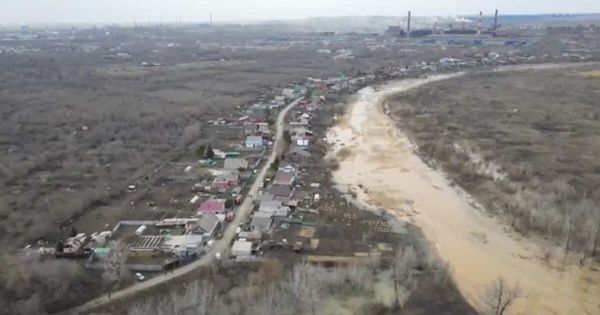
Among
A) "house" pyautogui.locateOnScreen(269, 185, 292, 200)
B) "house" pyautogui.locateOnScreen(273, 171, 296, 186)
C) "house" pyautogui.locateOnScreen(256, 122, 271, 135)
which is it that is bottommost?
"house" pyautogui.locateOnScreen(269, 185, 292, 200)

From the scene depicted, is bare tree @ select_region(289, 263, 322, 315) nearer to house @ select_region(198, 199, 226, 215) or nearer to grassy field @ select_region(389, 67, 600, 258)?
house @ select_region(198, 199, 226, 215)

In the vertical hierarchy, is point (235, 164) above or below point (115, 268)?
above

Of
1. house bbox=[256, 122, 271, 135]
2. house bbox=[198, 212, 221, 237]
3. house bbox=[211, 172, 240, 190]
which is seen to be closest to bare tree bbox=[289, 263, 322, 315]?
house bbox=[198, 212, 221, 237]

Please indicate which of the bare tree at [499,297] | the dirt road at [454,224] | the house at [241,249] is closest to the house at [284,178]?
the dirt road at [454,224]

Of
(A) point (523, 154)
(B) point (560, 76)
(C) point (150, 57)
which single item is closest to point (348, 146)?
(A) point (523, 154)

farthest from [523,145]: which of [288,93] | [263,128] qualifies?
[288,93]

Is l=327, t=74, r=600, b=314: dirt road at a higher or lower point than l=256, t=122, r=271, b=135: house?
lower

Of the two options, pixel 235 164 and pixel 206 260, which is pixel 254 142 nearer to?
pixel 235 164
